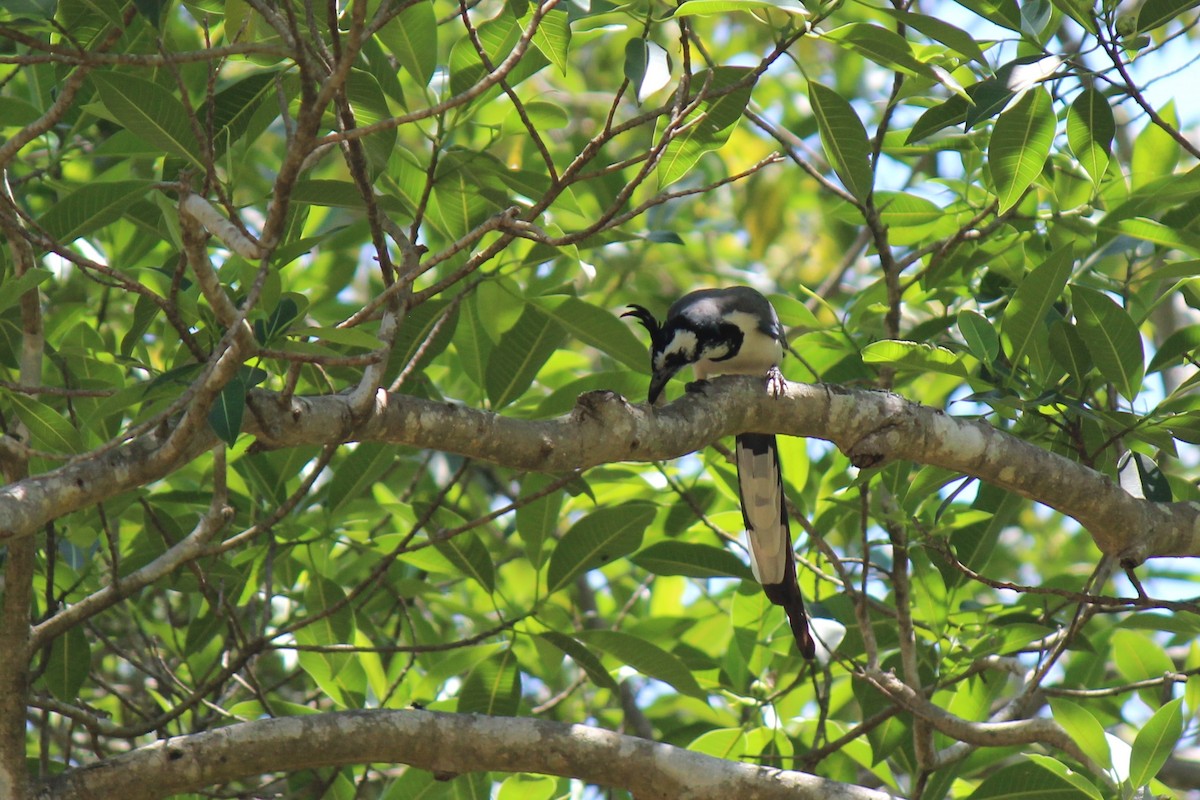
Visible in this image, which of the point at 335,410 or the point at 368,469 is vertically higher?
the point at 368,469

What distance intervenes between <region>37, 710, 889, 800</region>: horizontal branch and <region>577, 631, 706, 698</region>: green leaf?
342 millimetres

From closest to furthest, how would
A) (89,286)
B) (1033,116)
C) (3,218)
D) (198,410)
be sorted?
(198,410) → (3,218) → (1033,116) → (89,286)

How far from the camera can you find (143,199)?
3.11m

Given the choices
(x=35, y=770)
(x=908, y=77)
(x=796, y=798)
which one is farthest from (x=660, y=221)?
(x=35, y=770)

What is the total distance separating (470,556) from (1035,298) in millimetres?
1696

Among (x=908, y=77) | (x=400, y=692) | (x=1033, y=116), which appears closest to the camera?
(x=1033, y=116)

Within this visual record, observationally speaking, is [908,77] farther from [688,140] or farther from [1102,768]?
[1102,768]

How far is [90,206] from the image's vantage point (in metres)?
2.62

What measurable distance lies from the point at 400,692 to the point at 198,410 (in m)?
1.89

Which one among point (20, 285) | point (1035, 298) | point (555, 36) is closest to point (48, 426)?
point (20, 285)

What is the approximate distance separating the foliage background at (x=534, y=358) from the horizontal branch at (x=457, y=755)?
0.84 ft

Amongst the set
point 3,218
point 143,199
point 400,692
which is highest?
point 143,199

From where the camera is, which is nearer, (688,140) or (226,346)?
(226,346)

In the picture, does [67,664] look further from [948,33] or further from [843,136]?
[948,33]
